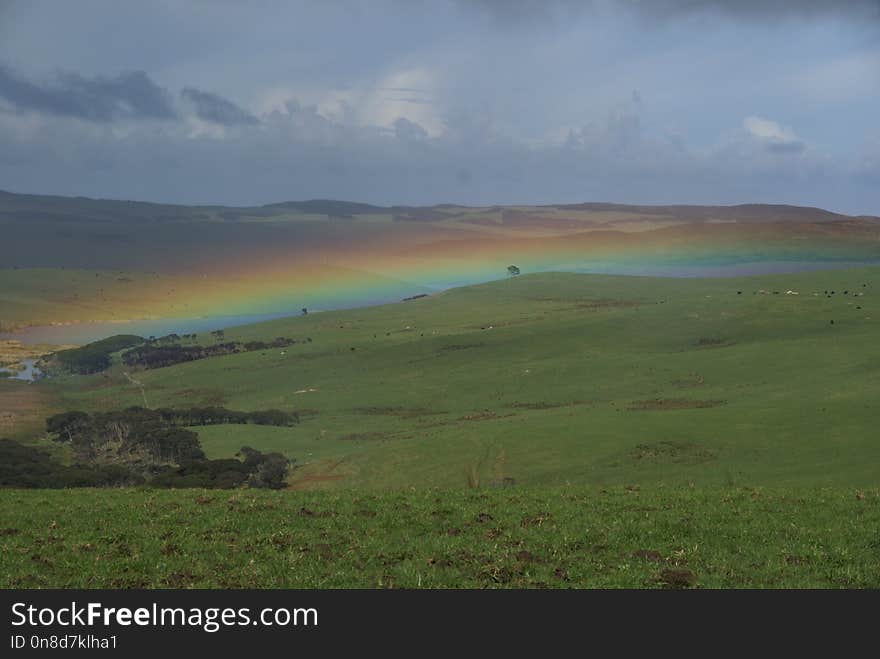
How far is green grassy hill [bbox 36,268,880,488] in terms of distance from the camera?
55.4 m

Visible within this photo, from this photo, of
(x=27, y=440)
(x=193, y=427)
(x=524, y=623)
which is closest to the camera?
(x=524, y=623)

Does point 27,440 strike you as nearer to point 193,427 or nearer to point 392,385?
point 193,427

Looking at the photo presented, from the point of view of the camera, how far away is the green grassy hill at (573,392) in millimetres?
55375

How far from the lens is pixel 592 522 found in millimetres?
21156

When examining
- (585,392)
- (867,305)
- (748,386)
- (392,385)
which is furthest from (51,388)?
(867,305)

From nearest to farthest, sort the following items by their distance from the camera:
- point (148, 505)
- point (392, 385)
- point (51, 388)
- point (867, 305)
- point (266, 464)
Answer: point (148, 505) < point (266, 464) < point (392, 385) < point (867, 305) < point (51, 388)

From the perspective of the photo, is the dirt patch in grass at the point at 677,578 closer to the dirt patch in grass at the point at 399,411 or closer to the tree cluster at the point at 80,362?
the dirt patch in grass at the point at 399,411

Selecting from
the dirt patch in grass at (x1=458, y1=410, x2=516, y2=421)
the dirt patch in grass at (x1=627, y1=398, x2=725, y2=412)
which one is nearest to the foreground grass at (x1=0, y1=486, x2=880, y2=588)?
the dirt patch in grass at (x1=627, y1=398, x2=725, y2=412)

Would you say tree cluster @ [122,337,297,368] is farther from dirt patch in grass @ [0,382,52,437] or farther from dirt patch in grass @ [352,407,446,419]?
dirt patch in grass @ [352,407,446,419]

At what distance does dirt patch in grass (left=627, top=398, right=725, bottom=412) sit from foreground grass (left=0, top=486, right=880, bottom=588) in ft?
175

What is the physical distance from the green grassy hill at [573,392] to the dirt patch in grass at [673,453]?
0.19 m

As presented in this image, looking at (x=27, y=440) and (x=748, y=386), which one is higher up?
(x=748, y=386)

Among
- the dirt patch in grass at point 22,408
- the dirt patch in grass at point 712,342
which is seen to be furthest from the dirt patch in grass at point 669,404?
the dirt patch in grass at point 22,408

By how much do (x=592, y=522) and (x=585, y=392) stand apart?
7909 cm
